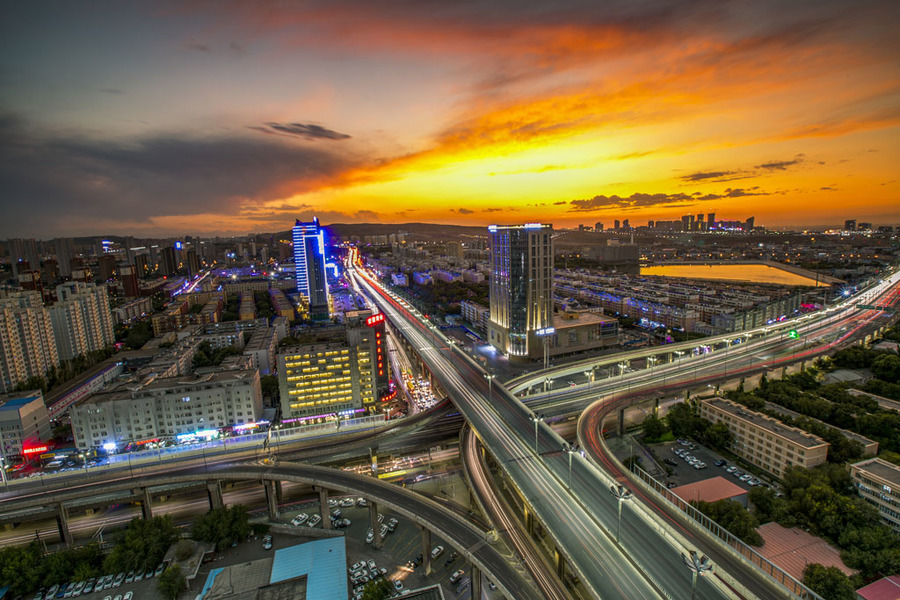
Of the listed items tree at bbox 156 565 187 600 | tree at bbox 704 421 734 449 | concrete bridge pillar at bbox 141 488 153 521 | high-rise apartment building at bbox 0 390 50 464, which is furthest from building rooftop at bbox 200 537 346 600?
tree at bbox 704 421 734 449

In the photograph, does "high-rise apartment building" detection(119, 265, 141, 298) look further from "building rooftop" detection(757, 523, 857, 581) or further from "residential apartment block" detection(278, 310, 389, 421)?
"building rooftop" detection(757, 523, 857, 581)

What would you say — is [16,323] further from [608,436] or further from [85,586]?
[608,436]

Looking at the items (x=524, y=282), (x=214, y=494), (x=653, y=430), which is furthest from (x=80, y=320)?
(x=653, y=430)

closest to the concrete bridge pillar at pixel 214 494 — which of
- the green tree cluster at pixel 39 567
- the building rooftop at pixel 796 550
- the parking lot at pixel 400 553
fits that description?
the parking lot at pixel 400 553

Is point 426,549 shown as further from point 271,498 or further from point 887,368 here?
point 887,368

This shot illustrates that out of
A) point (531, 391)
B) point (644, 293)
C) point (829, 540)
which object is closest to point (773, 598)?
point (829, 540)
